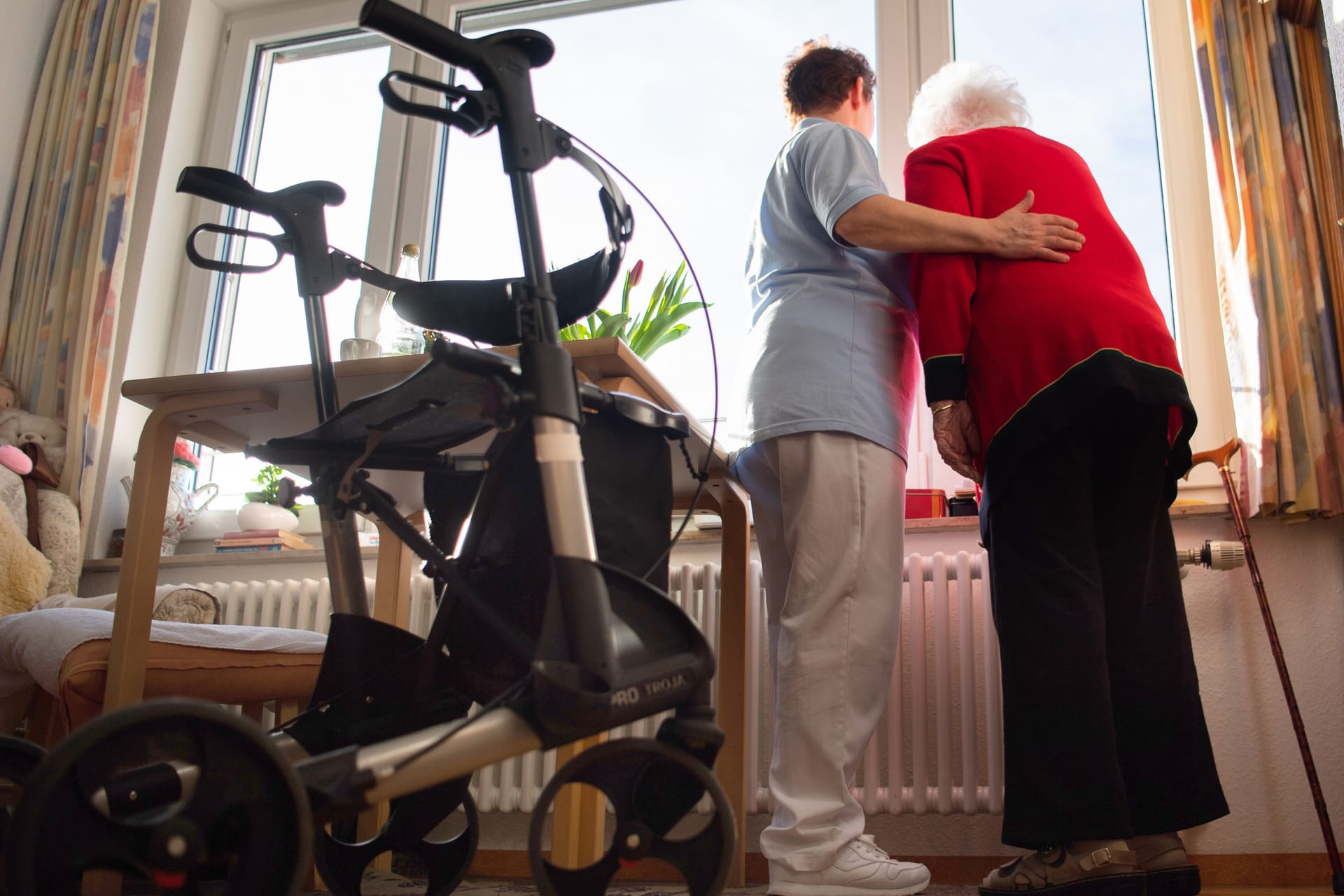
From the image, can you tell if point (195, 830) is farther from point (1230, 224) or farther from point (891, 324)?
point (1230, 224)

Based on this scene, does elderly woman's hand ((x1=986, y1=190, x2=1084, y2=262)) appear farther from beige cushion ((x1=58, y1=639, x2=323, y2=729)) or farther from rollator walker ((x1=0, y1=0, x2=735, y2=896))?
beige cushion ((x1=58, y1=639, x2=323, y2=729))

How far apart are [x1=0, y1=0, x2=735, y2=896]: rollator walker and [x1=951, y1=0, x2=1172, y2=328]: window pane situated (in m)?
1.78

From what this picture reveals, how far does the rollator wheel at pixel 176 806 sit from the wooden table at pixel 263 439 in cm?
51

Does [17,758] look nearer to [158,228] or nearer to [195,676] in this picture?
[195,676]

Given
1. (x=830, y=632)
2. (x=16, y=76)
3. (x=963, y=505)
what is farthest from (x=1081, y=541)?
(x=16, y=76)

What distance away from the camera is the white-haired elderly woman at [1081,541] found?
1246 mm

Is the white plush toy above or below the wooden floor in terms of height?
above

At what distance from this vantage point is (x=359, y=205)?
3.07 meters

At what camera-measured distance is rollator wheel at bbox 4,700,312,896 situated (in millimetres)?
706

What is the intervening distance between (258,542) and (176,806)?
1994mm

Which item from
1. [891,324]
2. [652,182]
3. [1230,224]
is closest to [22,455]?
[652,182]

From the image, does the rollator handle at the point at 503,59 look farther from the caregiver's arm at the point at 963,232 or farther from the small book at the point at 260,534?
the small book at the point at 260,534

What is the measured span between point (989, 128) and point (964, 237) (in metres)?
0.28

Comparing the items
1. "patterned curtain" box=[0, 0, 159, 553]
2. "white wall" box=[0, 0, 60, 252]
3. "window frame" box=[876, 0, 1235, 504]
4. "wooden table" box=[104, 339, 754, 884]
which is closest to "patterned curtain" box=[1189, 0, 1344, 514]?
→ "window frame" box=[876, 0, 1235, 504]
